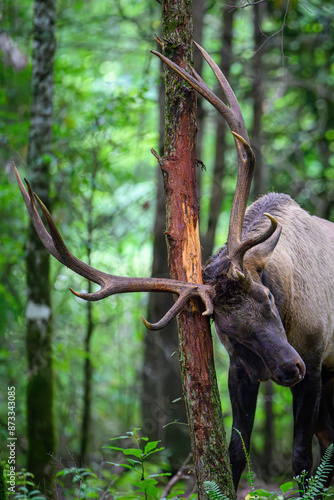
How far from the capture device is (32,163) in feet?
21.2

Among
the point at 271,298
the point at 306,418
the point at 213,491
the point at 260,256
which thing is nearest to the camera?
the point at 213,491

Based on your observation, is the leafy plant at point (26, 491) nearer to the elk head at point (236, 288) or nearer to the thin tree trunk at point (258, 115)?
the elk head at point (236, 288)

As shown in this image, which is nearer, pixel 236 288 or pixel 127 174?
pixel 236 288

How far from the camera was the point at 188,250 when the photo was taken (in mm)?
4082

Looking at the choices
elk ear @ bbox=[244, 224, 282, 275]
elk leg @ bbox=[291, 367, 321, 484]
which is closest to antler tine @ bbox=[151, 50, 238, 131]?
elk ear @ bbox=[244, 224, 282, 275]

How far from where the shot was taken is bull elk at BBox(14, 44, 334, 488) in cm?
384

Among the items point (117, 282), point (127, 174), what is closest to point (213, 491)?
point (117, 282)

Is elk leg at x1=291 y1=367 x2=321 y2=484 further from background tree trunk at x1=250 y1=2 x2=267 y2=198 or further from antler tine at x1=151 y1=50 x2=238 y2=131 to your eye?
background tree trunk at x1=250 y1=2 x2=267 y2=198

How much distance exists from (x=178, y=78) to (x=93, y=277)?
1606mm

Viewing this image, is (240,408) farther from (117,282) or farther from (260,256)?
(117,282)

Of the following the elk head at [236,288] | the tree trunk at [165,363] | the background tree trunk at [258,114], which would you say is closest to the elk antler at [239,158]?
the elk head at [236,288]

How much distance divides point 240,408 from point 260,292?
1.19m

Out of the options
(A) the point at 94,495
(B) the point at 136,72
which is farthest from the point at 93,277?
(B) the point at 136,72

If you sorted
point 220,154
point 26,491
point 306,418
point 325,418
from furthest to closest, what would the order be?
point 220,154 < point 325,418 < point 306,418 < point 26,491
